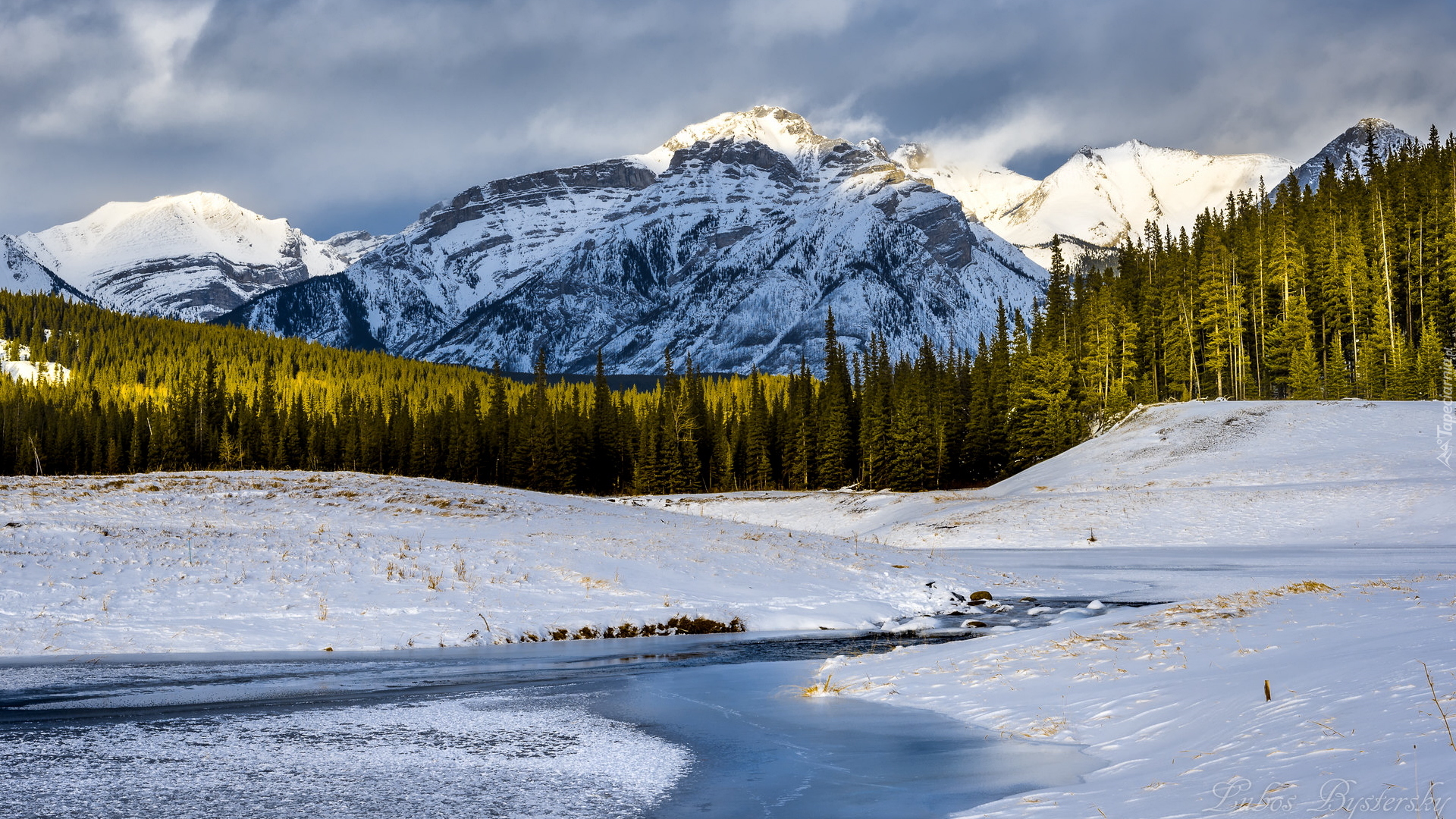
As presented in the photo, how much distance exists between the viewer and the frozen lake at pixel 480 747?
866 cm

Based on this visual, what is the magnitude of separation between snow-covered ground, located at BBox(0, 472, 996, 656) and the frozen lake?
4189 millimetres

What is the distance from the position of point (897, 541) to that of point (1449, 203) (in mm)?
61495

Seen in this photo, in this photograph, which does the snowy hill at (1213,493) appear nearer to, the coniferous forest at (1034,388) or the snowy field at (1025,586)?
the snowy field at (1025,586)

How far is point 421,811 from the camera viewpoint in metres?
8.34

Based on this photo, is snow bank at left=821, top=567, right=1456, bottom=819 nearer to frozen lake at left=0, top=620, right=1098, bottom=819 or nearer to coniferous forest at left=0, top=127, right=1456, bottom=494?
frozen lake at left=0, top=620, right=1098, bottom=819

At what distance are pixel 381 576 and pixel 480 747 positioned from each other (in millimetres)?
16113

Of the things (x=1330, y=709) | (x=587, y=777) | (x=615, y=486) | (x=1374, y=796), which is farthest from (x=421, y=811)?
(x=615, y=486)

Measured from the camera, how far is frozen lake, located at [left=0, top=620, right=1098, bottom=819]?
28.4 feet

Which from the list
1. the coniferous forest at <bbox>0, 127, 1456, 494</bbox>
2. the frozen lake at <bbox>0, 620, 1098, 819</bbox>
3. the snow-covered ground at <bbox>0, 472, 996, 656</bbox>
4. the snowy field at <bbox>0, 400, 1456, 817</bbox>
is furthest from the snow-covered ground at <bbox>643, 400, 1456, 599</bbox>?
the frozen lake at <bbox>0, 620, 1098, 819</bbox>

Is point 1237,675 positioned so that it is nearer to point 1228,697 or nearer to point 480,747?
point 1228,697

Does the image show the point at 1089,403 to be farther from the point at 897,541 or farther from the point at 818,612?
the point at 818,612

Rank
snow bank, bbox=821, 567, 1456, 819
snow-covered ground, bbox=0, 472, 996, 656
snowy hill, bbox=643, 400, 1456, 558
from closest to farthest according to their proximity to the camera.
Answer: snow bank, bbox=821, 567, 1456, 819, snow-covered ground, bbox=0, 472, 996, 656, snowy hill, bbox=643, 400, 1456, 558

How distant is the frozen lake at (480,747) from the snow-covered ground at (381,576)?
13.7 feet

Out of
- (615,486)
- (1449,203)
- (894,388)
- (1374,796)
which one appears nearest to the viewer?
(1374,796)
